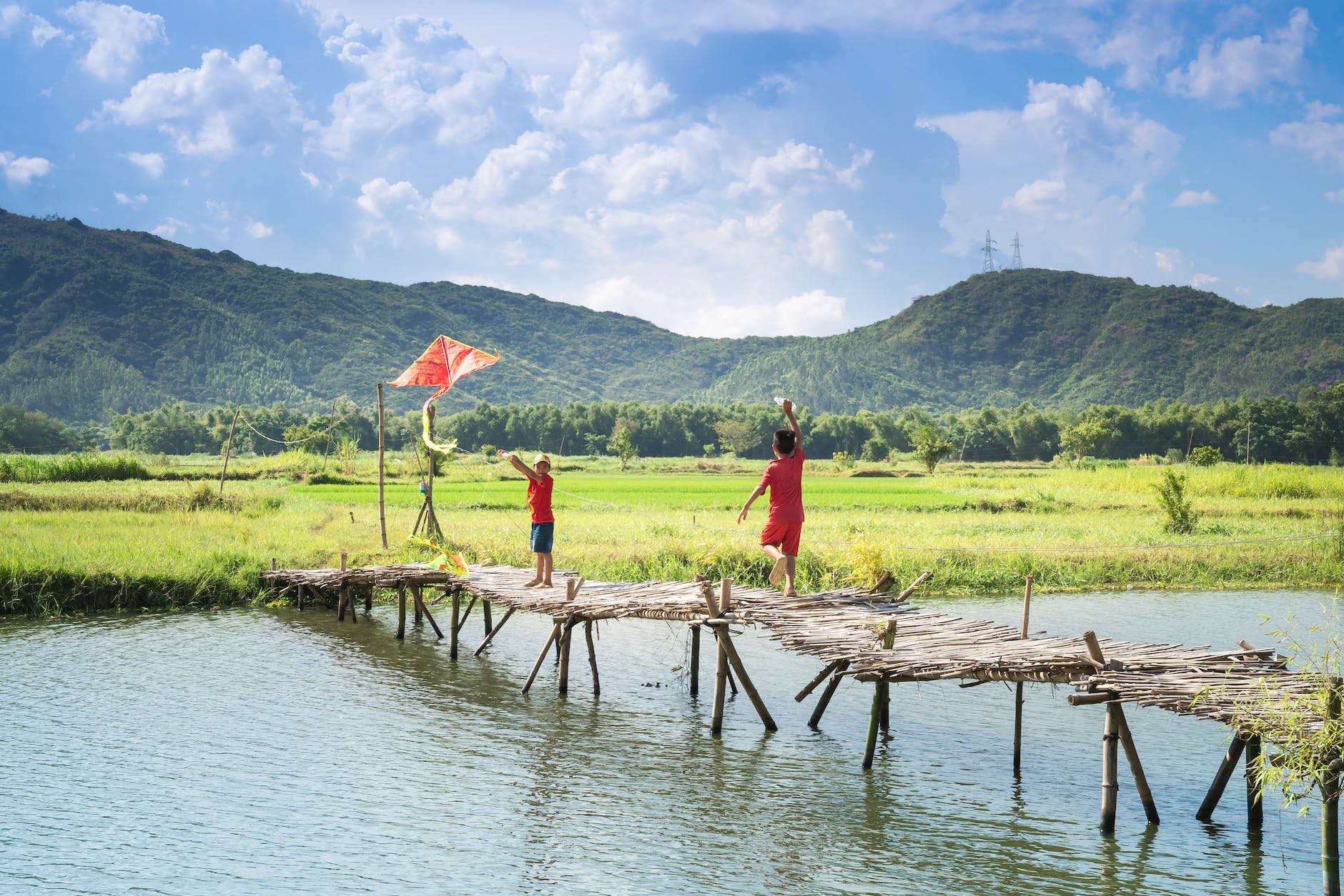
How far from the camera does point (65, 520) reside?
80.8ft

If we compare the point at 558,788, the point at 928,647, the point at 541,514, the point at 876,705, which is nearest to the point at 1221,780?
the point at 928,647

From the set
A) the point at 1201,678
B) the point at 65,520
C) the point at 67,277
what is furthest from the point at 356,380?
the point at 1201,678

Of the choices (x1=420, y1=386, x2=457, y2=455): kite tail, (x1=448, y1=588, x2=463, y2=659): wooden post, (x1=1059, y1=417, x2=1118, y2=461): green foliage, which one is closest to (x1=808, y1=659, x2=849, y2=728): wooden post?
(x1=420, y1=386, x2=457, y2=455): kite tail

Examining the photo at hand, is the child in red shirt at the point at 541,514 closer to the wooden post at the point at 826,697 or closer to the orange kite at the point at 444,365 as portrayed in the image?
the orange kite at the point at 444,365

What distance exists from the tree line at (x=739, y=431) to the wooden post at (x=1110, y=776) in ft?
183

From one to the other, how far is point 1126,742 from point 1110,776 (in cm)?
32

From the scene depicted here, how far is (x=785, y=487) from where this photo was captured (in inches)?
456

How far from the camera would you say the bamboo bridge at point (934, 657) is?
789 centimetres

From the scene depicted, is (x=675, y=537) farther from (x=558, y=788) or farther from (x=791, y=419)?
(x=558, y=788)

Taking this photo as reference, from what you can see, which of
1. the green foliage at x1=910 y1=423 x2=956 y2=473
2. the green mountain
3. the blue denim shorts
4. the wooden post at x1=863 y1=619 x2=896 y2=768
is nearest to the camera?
the wooden post at x1=863 y1=619 x2=896 y2=768

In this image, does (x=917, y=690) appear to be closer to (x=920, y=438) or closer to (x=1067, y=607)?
(x=1067, y=607)

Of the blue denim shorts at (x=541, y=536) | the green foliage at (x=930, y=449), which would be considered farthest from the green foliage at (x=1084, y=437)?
the blue denim shorts at (x=541, y=536)

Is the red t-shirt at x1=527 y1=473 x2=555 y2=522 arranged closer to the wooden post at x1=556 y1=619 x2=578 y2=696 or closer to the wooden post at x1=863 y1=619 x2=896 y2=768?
the wooden post at x1=556 y1=619 x2=578 y2=696

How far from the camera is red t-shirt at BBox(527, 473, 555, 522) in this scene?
13.1 m
